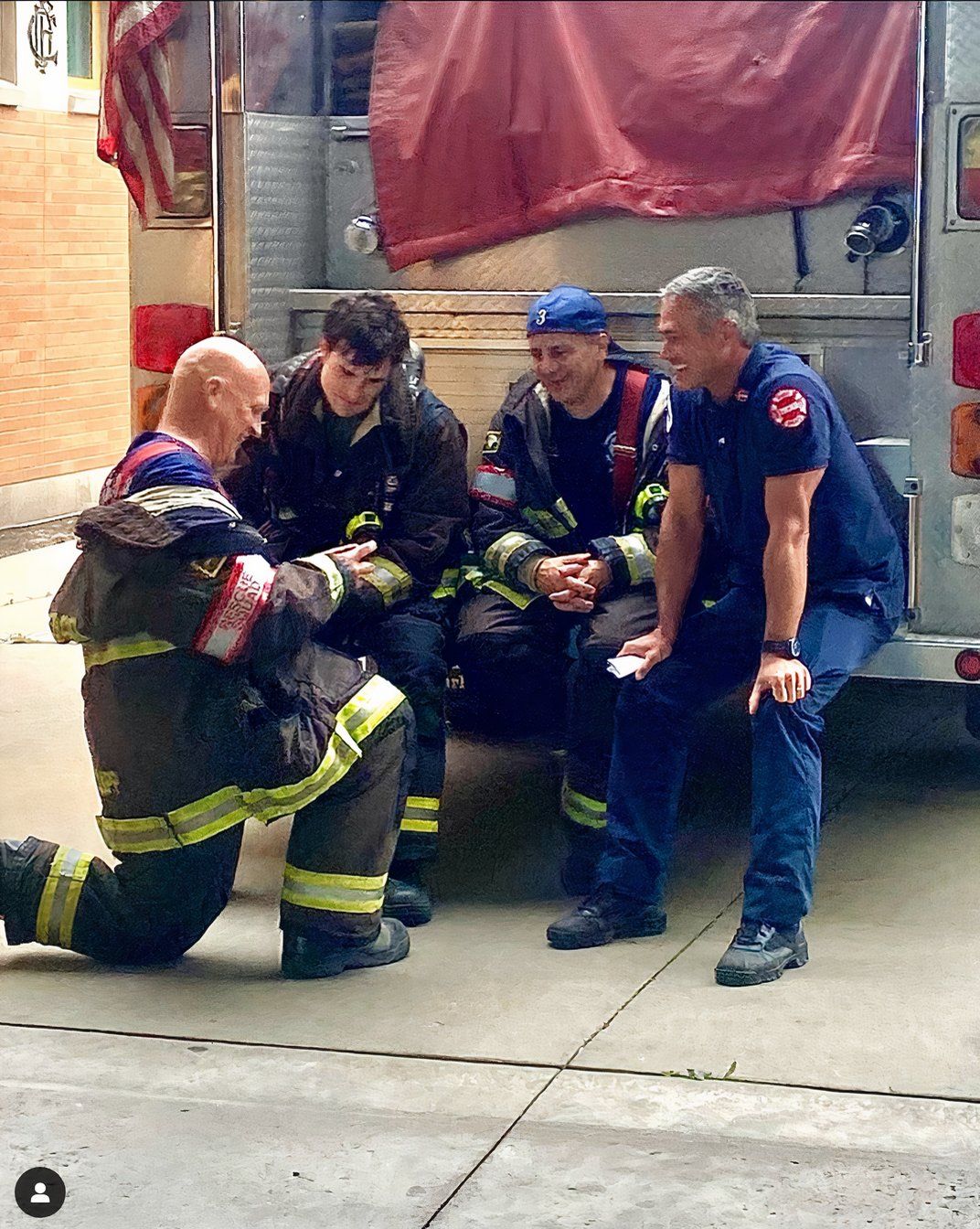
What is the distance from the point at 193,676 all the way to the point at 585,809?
3.68ft

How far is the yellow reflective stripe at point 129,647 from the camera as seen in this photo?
13.2 feet

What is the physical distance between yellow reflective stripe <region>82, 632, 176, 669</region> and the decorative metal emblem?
7.19 m

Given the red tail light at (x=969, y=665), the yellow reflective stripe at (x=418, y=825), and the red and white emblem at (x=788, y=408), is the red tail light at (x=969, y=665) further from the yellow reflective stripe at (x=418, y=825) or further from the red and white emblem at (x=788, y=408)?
the yellow reflective stripe at (x=418, y=825)

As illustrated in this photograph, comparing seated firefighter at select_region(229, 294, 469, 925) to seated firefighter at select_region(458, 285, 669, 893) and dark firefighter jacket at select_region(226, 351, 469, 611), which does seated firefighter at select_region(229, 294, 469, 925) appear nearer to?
dark firefighter jacket at select_region(226, 351, 469, 611)

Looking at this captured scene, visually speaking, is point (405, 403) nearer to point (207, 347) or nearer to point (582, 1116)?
point (207, 347)

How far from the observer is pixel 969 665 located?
4.81 meters

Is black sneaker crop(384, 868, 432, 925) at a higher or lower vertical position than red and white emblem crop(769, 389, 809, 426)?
lower

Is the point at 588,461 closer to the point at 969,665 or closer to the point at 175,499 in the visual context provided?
the point at 969,665

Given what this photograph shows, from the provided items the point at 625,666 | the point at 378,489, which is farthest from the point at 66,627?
the point at 625,666

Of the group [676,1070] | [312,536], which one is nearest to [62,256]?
[312,536]

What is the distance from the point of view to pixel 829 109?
5199mm

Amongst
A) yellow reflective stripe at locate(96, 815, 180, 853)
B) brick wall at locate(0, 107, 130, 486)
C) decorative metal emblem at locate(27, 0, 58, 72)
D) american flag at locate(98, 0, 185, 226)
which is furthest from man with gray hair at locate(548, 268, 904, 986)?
decorative metal emblem at locate(27, 0, 58, 72)

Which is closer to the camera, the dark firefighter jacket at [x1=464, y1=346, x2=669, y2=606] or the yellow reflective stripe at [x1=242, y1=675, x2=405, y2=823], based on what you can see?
the yellow reflective stripe at [x1=242, y1=675, x2=405, y2=823]

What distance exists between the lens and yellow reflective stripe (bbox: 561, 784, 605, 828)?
4.77 m
